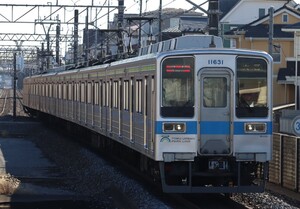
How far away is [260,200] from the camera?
461 inches

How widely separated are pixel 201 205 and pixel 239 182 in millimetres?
739

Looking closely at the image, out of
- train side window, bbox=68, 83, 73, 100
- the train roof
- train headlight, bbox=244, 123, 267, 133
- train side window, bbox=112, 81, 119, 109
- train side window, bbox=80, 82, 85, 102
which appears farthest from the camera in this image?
train side window, bbox=68, 83, 73, 100

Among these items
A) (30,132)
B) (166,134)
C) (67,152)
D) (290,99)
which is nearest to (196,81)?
(166,134)

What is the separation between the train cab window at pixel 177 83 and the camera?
11289mm

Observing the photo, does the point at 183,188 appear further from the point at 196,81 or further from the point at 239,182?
the point at 196,81

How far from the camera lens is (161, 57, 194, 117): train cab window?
11289 millimetres

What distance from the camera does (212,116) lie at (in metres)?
11.3

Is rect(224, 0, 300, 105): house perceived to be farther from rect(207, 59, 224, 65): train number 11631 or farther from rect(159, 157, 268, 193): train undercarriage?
rect(207, 59, 224, 65): train number 11631

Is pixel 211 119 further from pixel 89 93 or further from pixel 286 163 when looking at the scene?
pixel 89 93

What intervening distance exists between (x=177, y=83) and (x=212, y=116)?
767 mm

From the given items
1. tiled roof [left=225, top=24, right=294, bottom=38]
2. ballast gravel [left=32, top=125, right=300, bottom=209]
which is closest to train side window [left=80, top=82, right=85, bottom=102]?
ballast gravel [left=32, top=125, right=300, bottom=209]

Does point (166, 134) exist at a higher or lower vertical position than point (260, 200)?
higher

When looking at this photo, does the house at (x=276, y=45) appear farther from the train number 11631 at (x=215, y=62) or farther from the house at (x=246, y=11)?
the train number 11631 at (x=215, y=62)

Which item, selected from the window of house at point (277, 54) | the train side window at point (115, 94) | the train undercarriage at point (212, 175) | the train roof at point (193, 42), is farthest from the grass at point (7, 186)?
the window of house at point (277, 54)
